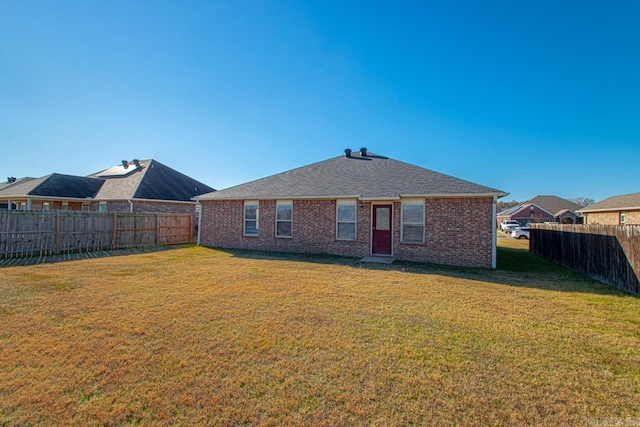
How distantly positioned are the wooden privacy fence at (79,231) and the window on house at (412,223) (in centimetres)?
1308

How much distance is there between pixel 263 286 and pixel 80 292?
155 inches

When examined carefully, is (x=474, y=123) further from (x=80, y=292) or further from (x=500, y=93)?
(x=80, y=292)

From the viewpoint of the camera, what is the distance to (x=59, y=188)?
20109 millimetres

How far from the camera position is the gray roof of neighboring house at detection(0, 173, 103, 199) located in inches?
749

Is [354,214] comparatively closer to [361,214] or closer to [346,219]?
[361,214]

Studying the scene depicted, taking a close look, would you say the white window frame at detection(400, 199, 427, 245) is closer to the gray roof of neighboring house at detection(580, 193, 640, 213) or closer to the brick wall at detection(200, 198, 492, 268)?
the brick wall at detection(200, 198, 492, 268)

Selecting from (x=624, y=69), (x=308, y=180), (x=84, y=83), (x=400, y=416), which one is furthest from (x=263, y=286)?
(x=624, y=69)

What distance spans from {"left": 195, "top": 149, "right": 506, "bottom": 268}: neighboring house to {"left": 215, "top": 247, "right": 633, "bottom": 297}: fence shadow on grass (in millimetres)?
774

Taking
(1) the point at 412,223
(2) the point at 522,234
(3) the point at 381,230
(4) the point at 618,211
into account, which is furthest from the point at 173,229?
(4) the point at 618,211

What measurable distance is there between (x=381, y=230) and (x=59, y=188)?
76.0 feet

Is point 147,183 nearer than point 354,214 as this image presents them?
No

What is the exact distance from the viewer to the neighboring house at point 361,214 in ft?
33.4

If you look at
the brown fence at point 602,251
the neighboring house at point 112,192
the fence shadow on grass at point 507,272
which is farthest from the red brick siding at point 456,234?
the neighboring house at point 112,192

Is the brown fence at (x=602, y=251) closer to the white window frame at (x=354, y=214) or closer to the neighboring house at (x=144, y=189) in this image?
the white window frame at (x=354, y=214)
